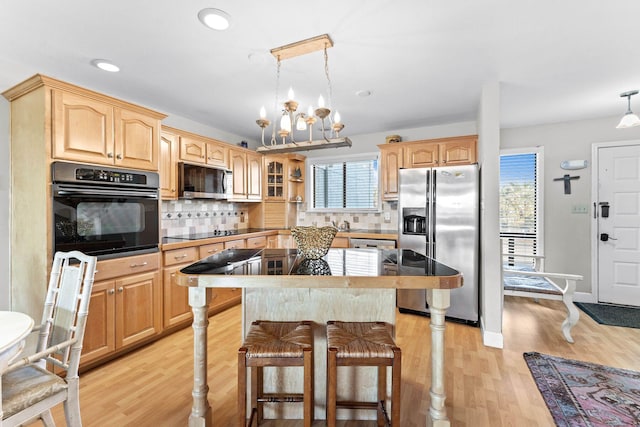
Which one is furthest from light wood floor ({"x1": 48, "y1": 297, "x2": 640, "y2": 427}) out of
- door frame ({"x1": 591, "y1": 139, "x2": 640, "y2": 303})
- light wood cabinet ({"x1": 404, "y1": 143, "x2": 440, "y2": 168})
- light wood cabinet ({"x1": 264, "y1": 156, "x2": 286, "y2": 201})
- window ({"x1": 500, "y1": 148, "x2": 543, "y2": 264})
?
light wood cabinet ({"x1": 264, "y1": 156, "x2": 286, "y2": 201})

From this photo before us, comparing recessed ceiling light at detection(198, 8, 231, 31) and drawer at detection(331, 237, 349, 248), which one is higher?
recessed ceiling light at detection(198, 8, 231, 31)

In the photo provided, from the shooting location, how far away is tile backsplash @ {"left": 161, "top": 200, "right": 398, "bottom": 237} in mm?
3641

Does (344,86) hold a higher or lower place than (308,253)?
higher

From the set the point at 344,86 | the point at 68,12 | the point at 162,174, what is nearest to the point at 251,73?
the point at 344,86

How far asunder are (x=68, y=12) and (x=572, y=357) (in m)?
4.36

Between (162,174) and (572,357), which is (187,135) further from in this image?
(572,357)

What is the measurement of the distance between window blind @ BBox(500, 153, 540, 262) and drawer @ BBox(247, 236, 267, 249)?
11.1ft

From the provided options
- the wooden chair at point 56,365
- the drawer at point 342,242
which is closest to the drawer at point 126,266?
the wooden chair at point 56,365

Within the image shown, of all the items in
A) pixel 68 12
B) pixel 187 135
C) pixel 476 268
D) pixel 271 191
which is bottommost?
pixel 476 268

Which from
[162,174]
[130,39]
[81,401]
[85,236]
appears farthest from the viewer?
[162,174]

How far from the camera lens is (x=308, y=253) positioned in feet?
6.01

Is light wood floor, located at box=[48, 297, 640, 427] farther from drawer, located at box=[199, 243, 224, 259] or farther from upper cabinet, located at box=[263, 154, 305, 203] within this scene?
upper cabinet, located at box=[263, 154, 305, 203]

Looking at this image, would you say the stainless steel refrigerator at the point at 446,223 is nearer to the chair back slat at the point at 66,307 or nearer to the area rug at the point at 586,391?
the area rug at the point at 586,391

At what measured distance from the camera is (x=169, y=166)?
10.6 ft
